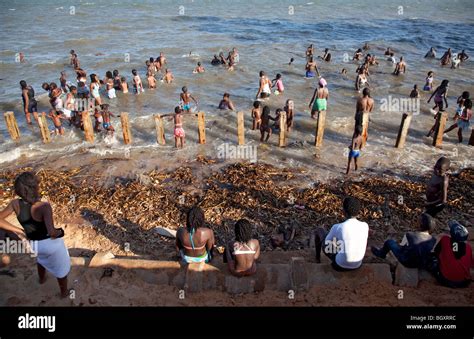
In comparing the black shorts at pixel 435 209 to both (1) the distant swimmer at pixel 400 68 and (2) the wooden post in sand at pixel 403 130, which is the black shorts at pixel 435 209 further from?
(1) the distant swimmer at pixel 400 68

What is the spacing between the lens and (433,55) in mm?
23422

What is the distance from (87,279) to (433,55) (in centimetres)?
2514

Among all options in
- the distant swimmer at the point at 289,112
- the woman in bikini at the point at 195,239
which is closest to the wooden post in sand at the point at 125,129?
the distant swimmer at the point at 289,112

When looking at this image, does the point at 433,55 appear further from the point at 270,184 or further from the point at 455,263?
the point at 455,263

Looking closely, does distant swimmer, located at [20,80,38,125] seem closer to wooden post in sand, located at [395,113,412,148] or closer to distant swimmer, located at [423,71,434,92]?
wooden post in sand, located at [395,113,412,148]

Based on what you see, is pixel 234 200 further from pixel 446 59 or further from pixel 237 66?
pixel 446 59

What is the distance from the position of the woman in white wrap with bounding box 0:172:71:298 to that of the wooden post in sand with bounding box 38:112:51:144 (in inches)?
335

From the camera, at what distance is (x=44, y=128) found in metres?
12.0

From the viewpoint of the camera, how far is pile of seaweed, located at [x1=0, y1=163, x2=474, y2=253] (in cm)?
770

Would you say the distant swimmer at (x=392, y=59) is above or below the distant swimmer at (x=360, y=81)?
above

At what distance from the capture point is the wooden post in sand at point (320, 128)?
36.5ft

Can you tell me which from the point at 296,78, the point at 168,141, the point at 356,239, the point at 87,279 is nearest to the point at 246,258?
the point at 356,239

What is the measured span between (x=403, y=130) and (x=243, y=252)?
8.43 meters

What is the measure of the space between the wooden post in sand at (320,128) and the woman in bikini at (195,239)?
6914 millimetres
